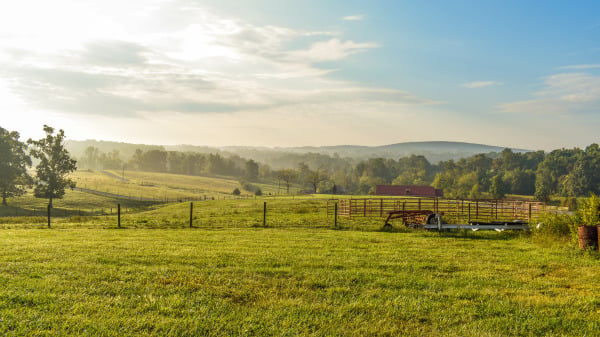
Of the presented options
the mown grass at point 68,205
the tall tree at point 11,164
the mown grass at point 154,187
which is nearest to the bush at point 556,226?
the mown grass at point 68,205

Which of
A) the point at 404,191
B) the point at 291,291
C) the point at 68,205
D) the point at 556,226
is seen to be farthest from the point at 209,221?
the point at 404,191

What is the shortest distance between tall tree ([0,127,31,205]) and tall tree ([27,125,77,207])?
271 cm

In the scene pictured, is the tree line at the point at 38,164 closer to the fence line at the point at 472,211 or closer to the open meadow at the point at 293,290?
the fence line at the point at 472,211

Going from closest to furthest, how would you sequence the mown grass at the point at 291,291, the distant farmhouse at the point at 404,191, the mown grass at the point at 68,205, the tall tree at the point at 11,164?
the mown grass at the point at 291,291 → the mown grass at the point at 68,205 → the tall tree at the point at 11,164 → the distant farmhouse at the point at 404,191

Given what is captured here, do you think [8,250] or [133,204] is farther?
[133,204]

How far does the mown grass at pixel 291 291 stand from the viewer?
624cm

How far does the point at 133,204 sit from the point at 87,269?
76755mm

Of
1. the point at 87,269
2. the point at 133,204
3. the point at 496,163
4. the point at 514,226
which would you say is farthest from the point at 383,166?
the point at 87,269

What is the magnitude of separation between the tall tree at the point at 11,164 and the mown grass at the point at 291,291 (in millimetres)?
67173

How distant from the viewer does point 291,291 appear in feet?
26.7

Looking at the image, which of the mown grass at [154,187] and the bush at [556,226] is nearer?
the bush at [556,226]

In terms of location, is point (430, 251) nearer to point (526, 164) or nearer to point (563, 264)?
point (563, 264)

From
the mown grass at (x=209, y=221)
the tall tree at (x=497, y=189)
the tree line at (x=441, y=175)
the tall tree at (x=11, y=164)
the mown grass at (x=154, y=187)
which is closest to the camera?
the mown grass at (x=209, y=221)

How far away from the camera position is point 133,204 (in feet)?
264
